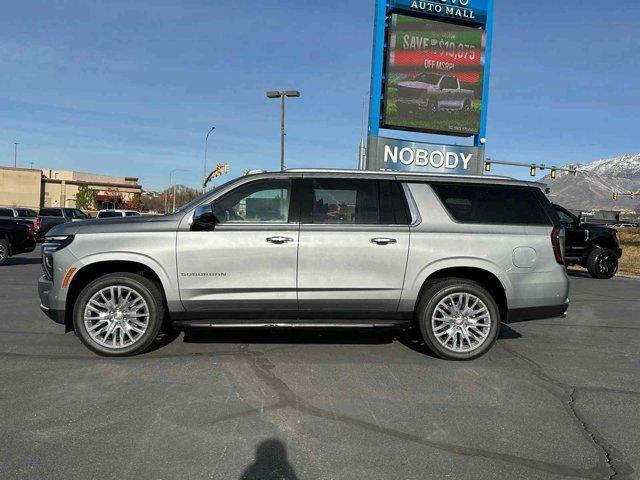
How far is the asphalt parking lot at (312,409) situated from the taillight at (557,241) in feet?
3.80

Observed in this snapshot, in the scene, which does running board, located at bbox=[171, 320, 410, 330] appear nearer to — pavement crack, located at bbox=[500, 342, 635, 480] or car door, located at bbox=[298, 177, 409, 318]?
car door, located at bbox=[298, 177, 409, 318]

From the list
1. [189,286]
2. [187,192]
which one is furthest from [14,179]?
[189,286]

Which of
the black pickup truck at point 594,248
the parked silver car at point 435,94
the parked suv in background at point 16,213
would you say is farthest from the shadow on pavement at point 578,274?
the parked suv in background at point 16,213

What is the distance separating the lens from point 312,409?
423 centimetres

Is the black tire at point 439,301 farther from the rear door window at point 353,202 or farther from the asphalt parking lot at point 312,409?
the rear door window at point 353,202

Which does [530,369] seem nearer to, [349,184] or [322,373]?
[322,373]

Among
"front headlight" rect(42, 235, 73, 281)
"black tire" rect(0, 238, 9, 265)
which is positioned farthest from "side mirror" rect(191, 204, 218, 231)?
"black tire" rect(0, 238, 9, 265)

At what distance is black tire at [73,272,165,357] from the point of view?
5.40 metres

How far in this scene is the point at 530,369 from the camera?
18.1 feet

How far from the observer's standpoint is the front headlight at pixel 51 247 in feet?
17.7

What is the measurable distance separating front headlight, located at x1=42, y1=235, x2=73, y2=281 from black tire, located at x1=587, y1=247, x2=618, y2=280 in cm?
1392

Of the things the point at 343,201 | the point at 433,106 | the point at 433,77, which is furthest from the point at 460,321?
the point at 433,77

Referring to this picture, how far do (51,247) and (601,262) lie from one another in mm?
14276

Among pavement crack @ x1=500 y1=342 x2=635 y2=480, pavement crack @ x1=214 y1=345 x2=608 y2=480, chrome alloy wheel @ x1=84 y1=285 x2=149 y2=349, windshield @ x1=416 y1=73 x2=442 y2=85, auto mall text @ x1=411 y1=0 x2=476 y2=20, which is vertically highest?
auto mall text @ x1=411 y1=0 x2=476 y2=20
